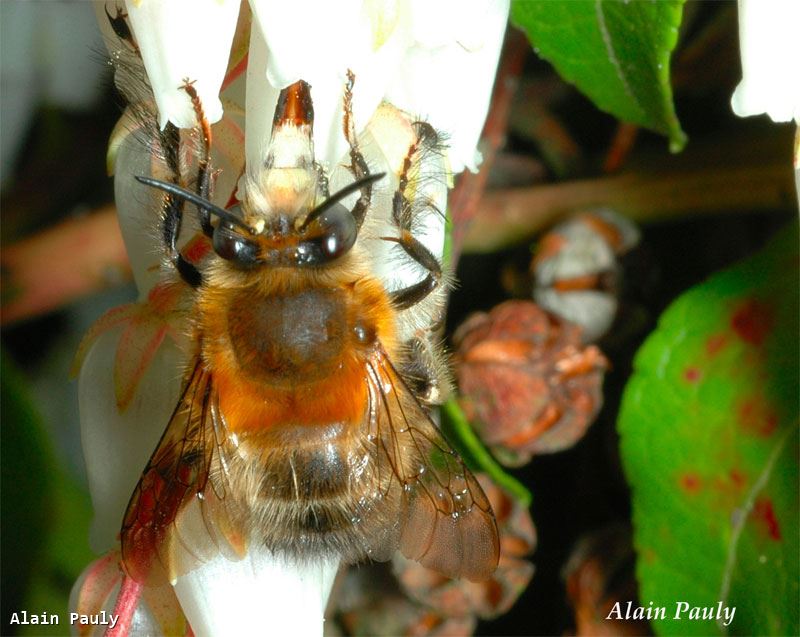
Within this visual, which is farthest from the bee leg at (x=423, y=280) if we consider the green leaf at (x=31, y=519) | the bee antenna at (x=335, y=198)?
the green leaf at (x=31, y=519)

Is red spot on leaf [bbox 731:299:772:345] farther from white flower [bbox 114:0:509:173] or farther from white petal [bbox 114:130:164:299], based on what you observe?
white petal [bbox 114:130:164:299]

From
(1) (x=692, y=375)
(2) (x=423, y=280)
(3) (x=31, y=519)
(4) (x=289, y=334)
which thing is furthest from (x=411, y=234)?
(3) (x=31, y=519)

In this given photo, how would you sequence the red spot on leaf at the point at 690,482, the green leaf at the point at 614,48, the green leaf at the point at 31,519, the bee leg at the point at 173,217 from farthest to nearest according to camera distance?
the green leaf at the point at 31,519 < the red spot on leaf at the point at 690,482 < the green leaf at the point at 614,48 < the bee leg at the point at 173,217

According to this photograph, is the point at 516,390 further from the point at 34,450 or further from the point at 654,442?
the point at 34,450

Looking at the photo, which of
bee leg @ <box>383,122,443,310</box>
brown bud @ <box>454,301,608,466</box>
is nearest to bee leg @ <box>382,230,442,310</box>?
bee leg @ <box>383,122,443,310</box>

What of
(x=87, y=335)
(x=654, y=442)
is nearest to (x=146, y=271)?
(x=87, y=335)

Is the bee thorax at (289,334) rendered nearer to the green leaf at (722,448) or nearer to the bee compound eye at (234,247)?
the bee compound eye at (234,247)
